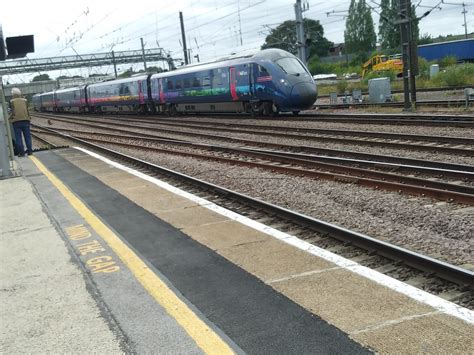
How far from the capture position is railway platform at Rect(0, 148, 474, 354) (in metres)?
3.29

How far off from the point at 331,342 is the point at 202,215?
3949 mm

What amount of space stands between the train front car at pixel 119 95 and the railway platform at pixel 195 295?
30324mm

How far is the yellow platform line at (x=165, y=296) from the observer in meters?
3.27

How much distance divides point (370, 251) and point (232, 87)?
20153 mm

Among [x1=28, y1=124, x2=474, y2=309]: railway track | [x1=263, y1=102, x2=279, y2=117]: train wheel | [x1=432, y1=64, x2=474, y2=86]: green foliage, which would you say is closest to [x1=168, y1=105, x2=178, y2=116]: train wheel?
[x1=263, y1=102, x2=279, y2=117]: train wheel

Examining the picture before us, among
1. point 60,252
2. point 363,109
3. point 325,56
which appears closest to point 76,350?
point 60,252

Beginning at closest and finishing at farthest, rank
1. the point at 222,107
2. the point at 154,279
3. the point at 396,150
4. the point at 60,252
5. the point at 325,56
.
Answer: the point at 154,279 → the point at 60,252 → the point at 396,150 → the point at 222,107 → the point at 325,56

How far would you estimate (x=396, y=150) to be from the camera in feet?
38.8

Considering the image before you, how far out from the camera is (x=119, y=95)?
40.5 m

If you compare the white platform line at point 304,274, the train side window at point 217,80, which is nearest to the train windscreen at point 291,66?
the train side window at point 217,80

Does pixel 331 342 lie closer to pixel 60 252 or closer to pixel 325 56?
pixel 60 252

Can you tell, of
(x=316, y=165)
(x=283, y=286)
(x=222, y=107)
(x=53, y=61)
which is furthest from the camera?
(x=53, y=61)

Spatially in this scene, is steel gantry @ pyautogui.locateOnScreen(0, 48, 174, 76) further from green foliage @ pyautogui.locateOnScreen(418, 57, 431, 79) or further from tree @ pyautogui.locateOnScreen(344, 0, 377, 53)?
tree @ pyautogui.locateOnScreen(344, 0, 377, 53)

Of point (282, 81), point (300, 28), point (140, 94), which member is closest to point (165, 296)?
point (282, 81)
